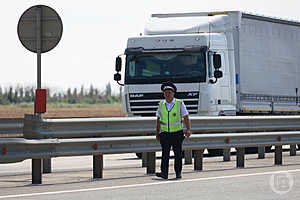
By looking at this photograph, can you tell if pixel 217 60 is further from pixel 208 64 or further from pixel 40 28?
pixel 40 28

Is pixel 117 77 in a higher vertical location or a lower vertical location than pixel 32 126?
higher

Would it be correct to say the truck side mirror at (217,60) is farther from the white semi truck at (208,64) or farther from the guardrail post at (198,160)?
the guardrail post at (198,160)

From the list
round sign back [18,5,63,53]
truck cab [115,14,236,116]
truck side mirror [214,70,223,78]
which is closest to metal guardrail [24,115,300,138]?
round sign back [18,5,63,53]

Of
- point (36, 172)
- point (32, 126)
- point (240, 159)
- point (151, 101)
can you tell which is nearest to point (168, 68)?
point (151, 101)

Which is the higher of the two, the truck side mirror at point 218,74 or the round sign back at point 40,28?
the round sign back at point 40,28

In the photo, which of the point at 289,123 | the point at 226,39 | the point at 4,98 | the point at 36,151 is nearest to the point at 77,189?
the point at 36,151

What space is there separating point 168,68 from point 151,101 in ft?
3.12

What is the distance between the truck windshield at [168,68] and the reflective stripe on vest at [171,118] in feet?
24.5

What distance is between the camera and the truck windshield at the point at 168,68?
20062 mm

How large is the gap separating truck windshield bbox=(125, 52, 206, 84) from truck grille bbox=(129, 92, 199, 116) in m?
0.34

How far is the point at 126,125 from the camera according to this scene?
41.8ft

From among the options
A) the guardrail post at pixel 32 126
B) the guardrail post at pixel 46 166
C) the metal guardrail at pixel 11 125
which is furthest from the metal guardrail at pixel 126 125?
the guardrail post at pixel 46 166

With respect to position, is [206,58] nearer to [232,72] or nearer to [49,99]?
[232,72]

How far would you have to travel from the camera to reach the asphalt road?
32.3 feet
